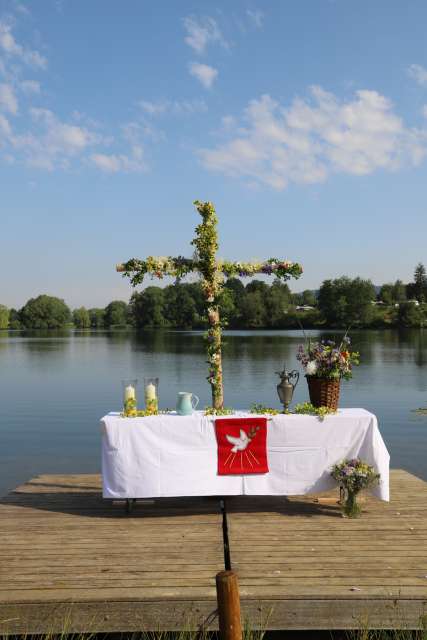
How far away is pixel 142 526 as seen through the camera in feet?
19.0

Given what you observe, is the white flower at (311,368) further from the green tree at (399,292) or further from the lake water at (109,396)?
the green tree at (399,292)

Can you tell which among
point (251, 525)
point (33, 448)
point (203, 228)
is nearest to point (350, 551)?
point (251, 525)

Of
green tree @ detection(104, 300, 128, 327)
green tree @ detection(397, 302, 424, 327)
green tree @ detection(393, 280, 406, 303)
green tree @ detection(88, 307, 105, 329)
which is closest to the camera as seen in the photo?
green tree @ detection(397, 302, 424, 327)

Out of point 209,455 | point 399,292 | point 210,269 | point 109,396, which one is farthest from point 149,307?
point 209,455

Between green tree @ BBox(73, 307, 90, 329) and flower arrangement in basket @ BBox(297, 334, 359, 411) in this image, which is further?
green tree @ BBox(73, 307, 90, 329)

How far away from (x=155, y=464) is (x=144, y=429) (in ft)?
1.21

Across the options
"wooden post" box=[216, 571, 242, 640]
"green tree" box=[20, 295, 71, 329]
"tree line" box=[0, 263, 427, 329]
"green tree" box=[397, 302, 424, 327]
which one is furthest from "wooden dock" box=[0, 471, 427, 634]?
"green tree" box=[20, 295, 71, 329]

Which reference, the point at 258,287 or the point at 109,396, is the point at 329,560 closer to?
the point at 109,396

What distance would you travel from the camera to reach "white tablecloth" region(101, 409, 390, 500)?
6.02m

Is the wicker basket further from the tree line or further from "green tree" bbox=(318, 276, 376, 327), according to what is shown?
"green tree" bbox=(318, 276, 376, 327)

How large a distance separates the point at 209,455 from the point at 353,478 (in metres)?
1.44

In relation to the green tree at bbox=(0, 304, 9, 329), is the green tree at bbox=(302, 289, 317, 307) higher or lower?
higher

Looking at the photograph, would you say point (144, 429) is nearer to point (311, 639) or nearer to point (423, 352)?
point (311, 639)

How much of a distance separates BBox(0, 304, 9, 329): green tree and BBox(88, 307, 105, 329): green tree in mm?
22930
